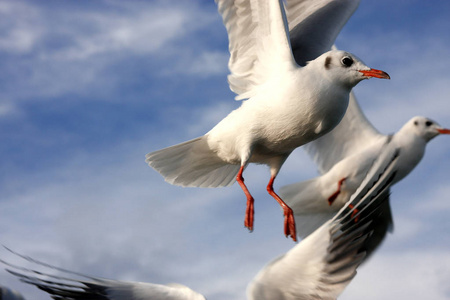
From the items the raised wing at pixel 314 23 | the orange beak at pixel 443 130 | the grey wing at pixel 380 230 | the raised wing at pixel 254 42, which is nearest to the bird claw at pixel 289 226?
the grey wing at pixel 380 230

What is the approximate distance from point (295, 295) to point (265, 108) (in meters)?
1.62

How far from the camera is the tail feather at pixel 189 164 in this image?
648 cm

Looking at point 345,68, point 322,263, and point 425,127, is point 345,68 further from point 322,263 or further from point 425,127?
point 425,127

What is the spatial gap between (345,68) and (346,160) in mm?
2815

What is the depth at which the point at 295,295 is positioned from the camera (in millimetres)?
4969

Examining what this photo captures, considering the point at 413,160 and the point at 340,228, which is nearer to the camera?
the point at 340,228

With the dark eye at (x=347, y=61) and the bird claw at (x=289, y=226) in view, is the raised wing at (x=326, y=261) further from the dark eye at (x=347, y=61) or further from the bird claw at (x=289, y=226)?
the dark eye at (x=347, y=61)

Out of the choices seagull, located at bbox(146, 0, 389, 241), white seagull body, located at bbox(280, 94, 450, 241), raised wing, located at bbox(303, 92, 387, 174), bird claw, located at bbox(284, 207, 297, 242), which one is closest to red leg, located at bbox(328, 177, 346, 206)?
white seagull body, located at bbox(280, 94, 450, 241)

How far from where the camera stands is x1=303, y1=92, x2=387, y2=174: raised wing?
29.6ft

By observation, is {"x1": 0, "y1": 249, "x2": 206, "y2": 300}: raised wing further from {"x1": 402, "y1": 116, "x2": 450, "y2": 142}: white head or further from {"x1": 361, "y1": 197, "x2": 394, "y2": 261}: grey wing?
{"x1": 402, "y1": 116, "x2": 450, "y2": 142}: white head

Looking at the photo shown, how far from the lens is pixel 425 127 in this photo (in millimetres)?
9234

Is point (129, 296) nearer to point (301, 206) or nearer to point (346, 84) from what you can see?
point (346, 84)

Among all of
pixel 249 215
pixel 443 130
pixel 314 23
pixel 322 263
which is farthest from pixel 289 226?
pixel 443 130

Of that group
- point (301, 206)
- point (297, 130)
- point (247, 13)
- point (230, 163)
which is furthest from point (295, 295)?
point (301, 206)
